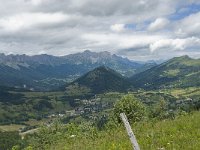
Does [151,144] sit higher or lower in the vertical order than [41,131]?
higher

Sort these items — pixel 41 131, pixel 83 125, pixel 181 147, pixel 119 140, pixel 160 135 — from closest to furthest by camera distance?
1. pixel 181 147
2. pixel 160 135
3. pixel 119 140
4. pixel 41 131
5. pixel 83 125

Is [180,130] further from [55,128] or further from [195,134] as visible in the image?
[55,128]

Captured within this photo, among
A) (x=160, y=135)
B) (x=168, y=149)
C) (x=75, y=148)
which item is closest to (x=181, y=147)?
(x=168, y=149)

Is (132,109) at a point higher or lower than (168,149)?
lower

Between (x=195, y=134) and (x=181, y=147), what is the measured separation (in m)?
2.41

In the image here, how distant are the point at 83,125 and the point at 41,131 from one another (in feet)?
31.4

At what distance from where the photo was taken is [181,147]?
605 inches

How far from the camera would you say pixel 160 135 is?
18547 mm

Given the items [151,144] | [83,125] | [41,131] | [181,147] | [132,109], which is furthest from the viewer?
[132,109]

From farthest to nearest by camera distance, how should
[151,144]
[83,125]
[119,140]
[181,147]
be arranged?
[83,125], [119,140], [151,144], [181,147]

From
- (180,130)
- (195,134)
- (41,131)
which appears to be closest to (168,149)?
(195,134)

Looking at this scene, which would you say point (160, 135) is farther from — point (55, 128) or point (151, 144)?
point (55, 128)

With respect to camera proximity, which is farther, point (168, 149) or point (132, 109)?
point (132, 109)

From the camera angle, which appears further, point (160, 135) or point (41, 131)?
point (41, 131)
